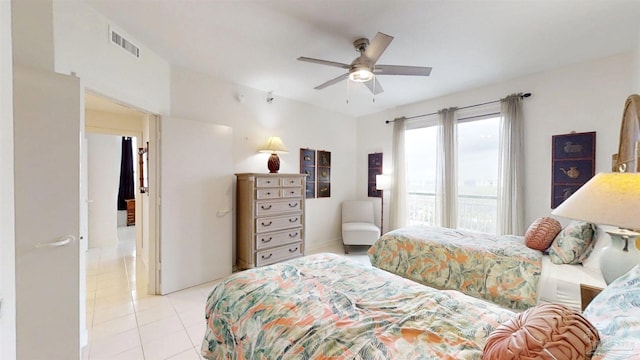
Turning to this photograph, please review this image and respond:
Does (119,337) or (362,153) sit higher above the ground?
(362,153)

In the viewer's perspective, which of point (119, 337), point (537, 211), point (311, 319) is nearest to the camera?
point (311, 319)

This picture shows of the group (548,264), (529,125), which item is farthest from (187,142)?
(529,125)

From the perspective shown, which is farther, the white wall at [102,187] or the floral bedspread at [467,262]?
the white wall at [102,187]

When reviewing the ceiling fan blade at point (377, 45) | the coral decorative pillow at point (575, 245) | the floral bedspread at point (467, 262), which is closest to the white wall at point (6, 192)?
the ceiling fan blade at point (377, 45)

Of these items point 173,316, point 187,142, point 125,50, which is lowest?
point 173,316

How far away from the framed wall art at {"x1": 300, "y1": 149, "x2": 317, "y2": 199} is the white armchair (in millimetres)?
766

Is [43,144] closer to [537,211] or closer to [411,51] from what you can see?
[411,51]

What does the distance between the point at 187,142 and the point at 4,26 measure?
2.29 meters

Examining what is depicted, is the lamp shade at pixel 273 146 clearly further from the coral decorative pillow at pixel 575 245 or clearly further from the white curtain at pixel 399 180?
the coral decorative pillow at pixel 575 245

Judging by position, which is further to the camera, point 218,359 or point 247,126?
point 247,126

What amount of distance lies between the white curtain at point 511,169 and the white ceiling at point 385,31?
461 millimetres

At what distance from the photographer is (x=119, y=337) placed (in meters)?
2.07

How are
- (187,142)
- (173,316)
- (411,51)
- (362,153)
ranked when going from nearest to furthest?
(173,316) → (411,51) → (187,142) → (362,153)

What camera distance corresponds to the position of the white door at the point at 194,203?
9.26 feet
